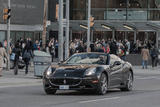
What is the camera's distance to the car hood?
57.8 feet

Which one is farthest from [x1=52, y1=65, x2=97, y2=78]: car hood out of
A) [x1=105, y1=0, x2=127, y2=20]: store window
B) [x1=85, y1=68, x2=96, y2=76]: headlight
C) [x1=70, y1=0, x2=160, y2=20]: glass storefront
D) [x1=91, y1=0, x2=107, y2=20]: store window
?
[x1=91, y1=0, x2=107, y2=20]: store window

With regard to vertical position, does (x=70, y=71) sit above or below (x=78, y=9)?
below

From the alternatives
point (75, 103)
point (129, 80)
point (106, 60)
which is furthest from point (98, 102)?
point (129, 80)

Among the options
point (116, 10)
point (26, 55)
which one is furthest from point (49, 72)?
point (116, 10)

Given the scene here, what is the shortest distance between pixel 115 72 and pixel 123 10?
42223mm

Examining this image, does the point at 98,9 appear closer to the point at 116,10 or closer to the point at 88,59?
the point at 116,10

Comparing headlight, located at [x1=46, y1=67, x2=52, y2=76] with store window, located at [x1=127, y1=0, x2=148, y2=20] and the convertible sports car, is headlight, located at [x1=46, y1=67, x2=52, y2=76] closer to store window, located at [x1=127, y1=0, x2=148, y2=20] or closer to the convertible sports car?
the convertible sports car

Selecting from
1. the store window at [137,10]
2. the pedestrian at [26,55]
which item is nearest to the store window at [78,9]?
the store window at [137,10]

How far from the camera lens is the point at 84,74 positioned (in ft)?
57.8

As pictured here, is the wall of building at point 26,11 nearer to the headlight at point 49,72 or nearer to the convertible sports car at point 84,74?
the convertible sports car at point 84,74

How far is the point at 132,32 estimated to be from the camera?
58.8 metres

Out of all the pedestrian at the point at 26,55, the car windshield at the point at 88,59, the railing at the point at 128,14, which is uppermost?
the railing at the point at 128,14

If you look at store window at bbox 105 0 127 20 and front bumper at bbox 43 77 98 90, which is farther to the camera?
store window at bbox 105 0 127 20

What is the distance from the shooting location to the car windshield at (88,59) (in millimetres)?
18891
